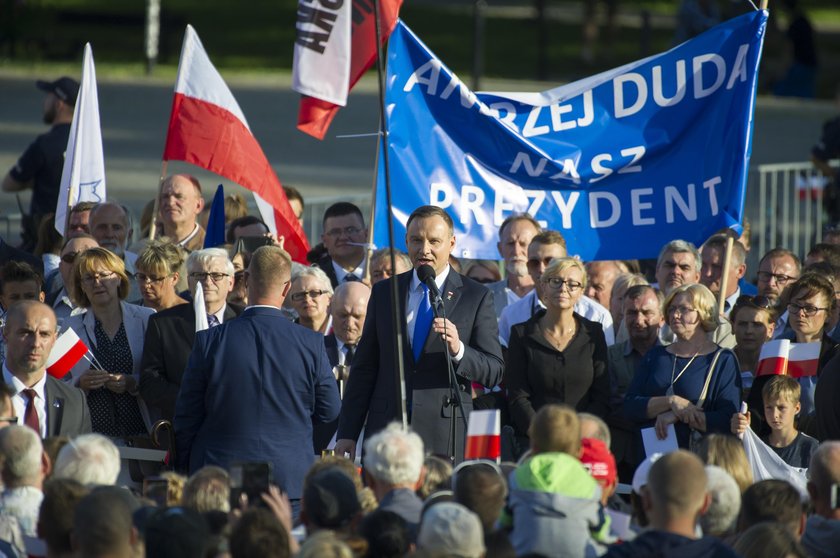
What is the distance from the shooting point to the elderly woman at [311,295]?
909 cm

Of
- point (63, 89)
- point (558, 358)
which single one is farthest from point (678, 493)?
point (63, 89)

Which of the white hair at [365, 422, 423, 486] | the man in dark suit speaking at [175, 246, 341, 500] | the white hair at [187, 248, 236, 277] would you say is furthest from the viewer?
the white hair at [187, 248, 236, 277]

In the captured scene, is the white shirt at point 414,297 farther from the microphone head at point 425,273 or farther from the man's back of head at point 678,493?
the man's back of head at point 678,493

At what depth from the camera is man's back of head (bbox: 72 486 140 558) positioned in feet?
17.9

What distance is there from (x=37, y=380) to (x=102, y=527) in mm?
2394

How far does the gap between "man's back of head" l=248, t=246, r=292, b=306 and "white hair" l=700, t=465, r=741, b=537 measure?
261 centimetres

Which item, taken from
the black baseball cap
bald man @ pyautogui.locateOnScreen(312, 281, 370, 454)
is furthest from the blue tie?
the black baseball cap

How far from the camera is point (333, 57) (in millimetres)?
10453

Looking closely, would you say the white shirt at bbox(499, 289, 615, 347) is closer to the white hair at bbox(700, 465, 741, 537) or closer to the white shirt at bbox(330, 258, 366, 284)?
the white shirt at bbox(330, 258, 366, 284)

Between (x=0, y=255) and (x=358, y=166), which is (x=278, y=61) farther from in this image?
(x=0, y=255)

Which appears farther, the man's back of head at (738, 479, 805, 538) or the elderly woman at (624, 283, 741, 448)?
the elderly woman at (624, 283, 741, 448)

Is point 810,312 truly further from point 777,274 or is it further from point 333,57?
point 333,57

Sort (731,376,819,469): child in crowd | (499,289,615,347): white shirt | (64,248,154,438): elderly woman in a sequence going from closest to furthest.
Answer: (731,376,819,469): child in crowd
(64,248,154,438): elderly woman
(499,289,615,347): white shirt

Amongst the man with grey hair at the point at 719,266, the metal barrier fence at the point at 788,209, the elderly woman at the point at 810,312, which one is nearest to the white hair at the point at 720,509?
the elderly woman at the point at 810,312
